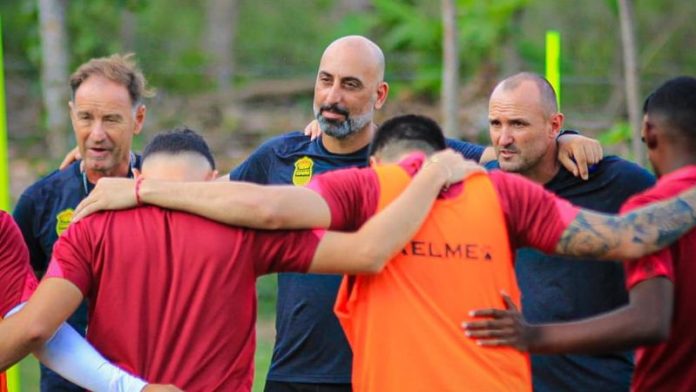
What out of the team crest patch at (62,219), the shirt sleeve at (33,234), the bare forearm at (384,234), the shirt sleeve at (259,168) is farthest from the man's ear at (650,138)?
the shirt sleeve at (33,234)

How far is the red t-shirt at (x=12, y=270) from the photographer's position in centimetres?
494

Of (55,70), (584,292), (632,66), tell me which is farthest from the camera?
(55,70)

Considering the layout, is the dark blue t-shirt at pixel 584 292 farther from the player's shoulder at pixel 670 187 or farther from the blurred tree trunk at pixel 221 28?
the blurred tree trunk at pixel 221 28

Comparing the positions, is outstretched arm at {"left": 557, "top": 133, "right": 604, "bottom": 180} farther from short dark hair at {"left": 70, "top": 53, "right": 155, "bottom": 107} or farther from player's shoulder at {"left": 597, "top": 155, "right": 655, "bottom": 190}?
short dark hair at {"left": 70, "top": 53, "right": 155, "bottom": 107}

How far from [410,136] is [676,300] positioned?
1.18m

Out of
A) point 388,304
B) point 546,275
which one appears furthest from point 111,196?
point 546,275

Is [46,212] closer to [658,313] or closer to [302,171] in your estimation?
[302,171]

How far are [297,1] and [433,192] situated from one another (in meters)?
28.6

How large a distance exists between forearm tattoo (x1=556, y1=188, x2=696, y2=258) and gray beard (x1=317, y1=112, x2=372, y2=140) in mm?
2132

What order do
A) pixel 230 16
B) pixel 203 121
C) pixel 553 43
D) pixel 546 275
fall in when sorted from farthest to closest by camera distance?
pixel 230 16
pixel 203 121
pixel 553 43
pixel 546 275

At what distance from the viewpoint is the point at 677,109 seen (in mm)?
4977

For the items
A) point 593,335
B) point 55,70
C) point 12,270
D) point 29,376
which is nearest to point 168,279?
point 12,270

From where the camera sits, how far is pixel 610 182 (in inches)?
244

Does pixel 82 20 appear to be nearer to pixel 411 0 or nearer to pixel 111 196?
pixel 411 0
